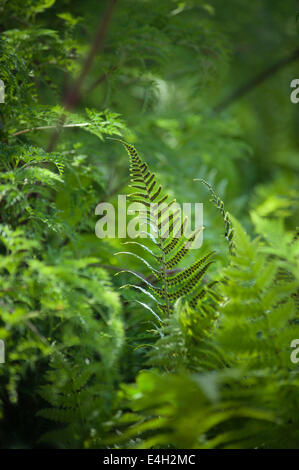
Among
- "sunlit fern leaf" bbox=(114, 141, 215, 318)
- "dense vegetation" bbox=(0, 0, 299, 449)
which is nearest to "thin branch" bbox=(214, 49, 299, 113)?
"dense vegetation" bbox=(0, 0, 299, 449)

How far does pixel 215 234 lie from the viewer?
129cm

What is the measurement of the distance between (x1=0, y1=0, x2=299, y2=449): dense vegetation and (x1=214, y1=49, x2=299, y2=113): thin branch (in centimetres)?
57

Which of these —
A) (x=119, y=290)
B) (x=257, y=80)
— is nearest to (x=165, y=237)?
(x=119, y=290)

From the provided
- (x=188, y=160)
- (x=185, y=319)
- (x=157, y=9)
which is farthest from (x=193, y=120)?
(x=185, y=319)

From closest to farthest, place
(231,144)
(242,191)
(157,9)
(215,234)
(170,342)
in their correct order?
(170,342) → (157,9) → (215,234) → (231,144) → (242,191)

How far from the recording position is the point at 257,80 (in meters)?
1.80

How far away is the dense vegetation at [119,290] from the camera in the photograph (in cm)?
50

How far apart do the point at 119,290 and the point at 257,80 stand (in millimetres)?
1450

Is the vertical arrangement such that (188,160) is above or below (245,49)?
below

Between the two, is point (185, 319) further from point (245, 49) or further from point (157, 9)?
point (245, 49)

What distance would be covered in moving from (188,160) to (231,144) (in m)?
0.18

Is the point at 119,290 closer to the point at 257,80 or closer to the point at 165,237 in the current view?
the point at 165,237

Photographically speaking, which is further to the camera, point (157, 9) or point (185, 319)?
point (157, 9)

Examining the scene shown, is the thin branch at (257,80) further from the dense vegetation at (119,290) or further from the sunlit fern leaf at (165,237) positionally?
the sunlit fern leaf at (165,237)
